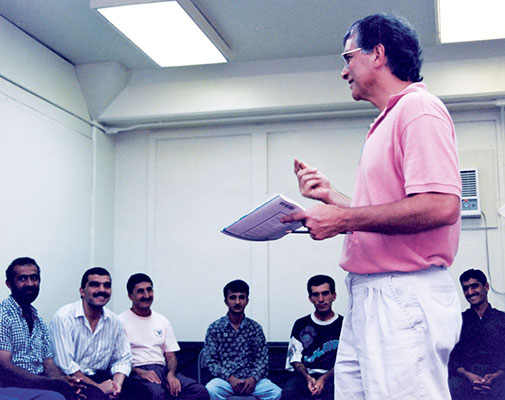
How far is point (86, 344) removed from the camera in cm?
397

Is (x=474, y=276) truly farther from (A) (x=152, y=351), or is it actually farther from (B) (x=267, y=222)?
(B) (x=267, y=222)

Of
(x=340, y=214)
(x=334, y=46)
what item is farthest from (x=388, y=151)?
(x=334, y=46)

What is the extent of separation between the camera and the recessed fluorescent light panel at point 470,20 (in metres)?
3.83

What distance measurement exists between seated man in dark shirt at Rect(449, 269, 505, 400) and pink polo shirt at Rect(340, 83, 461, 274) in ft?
10.1

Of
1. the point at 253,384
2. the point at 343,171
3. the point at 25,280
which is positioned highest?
the point at 343,171

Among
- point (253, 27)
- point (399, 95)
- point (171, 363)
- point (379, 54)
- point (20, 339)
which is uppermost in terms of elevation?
point (253, 27)

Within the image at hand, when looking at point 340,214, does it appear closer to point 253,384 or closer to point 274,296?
point 253,384

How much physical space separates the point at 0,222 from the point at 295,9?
2573 millimetres

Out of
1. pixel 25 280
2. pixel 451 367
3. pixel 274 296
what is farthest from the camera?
pixel 274 296

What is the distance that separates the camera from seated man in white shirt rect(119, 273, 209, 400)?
13.5 feet

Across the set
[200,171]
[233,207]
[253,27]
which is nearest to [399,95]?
[253,27]

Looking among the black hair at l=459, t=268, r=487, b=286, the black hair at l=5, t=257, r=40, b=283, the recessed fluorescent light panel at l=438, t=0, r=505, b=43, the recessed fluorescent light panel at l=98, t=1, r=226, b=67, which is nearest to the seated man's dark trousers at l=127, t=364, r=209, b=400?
the black hair at l=5, t=257, r=40, b=283

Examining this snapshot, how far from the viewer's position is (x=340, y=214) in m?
1.26

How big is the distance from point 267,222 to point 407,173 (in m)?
0.38
